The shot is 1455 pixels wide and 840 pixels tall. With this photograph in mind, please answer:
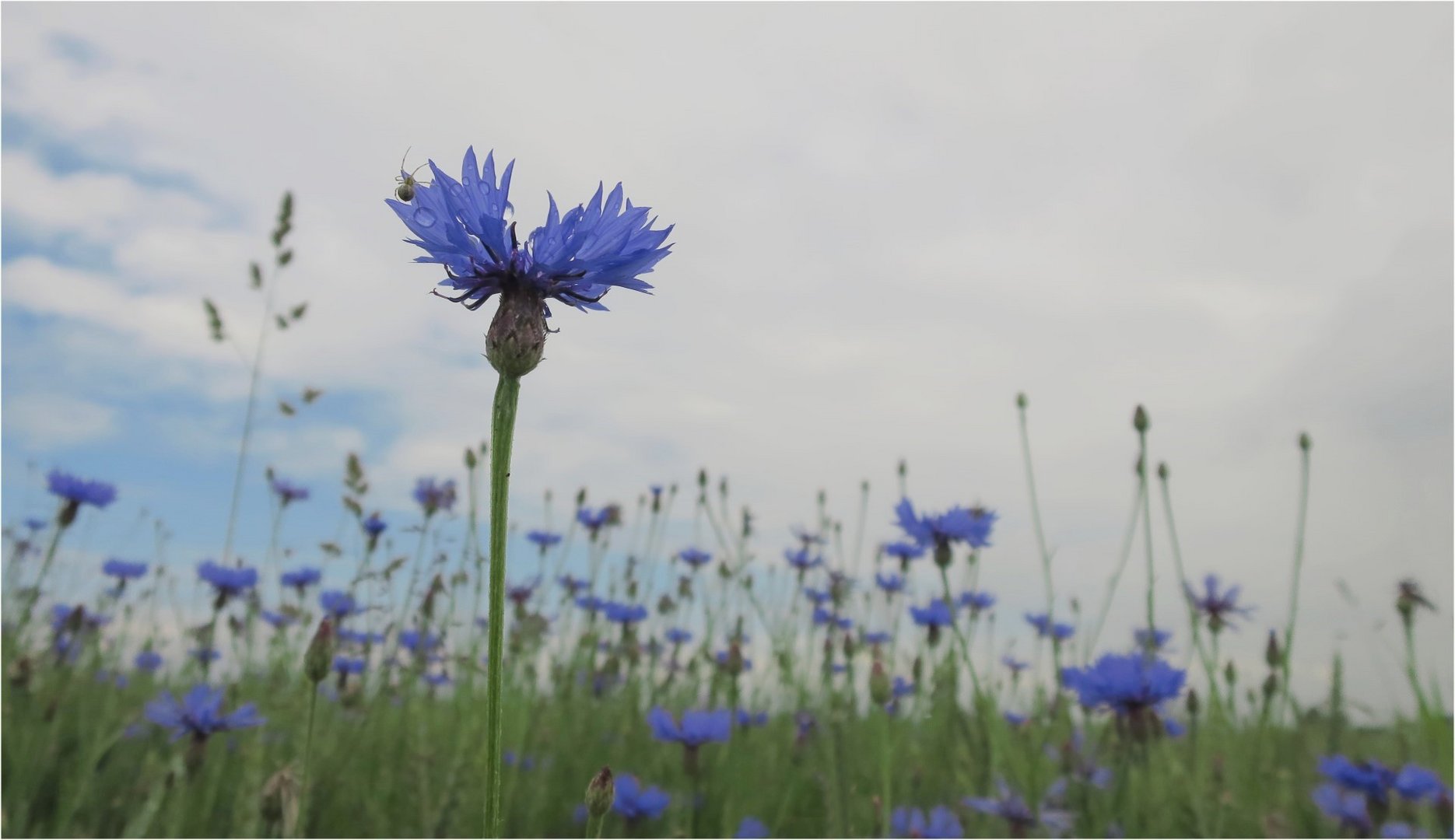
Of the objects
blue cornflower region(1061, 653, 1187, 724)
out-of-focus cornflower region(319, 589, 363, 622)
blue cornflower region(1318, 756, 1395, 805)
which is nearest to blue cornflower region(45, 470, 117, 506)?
out-of-focus cornflower region(319, 589, 363, 622)

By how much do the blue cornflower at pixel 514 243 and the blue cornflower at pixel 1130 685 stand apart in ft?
7.01

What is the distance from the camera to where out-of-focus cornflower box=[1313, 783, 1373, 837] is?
299cm

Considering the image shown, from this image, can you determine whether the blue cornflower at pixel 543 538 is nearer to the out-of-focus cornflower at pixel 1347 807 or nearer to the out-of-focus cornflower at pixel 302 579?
the out-of-focus cornflower at pixel 302 579

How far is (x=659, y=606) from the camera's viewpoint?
17.7ft

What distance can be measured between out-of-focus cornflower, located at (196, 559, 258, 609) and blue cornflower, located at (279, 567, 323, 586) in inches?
35.4

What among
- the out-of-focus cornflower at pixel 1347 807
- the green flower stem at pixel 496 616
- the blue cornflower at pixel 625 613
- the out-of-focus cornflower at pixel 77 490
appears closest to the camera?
the green flower stem at pixel 496 616

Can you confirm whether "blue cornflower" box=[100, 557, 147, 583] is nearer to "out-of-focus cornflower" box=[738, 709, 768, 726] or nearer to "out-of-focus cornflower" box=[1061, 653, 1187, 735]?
"out-of-focus cornflower" box=[738, 709, 768, 726]

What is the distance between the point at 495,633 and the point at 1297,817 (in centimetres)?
363

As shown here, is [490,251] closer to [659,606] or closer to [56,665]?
[56,665]

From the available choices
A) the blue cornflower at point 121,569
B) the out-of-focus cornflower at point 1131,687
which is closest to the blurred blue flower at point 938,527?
the out-of-focus cornflower at point 1131,687

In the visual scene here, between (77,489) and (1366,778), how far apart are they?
4.48 m

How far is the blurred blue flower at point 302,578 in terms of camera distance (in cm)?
483

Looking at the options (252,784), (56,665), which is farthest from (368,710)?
(56,665)

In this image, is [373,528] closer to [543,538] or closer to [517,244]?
[543,538]
